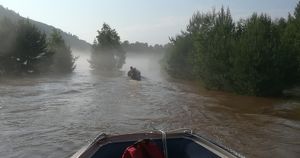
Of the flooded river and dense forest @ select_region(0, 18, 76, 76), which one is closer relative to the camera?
the flooded river

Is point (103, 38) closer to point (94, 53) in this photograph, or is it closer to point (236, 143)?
point (94, 53)

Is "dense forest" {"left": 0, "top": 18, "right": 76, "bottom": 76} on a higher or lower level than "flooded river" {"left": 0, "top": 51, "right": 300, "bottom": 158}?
higher

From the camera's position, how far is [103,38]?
57750 millimetres

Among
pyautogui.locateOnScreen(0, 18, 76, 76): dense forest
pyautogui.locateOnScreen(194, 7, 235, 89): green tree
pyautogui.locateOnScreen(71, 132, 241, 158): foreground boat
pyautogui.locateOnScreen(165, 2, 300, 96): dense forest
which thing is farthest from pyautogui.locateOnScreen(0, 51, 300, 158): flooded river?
pyautogui.locateOnScreen(0, 18, 76, 76): dense forest

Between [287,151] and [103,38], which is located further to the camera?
[103,38]

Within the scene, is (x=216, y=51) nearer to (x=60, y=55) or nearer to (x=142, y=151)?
(x=142, y=151)

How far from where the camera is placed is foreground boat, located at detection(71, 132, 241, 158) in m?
6.80

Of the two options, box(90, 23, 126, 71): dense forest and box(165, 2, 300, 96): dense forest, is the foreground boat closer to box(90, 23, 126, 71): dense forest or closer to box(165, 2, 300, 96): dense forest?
box(165, 2, 300, 96): dense forest

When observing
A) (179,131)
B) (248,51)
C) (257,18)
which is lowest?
(179,131)

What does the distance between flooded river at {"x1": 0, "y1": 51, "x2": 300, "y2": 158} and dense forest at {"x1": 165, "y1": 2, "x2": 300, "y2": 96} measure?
1465 mm

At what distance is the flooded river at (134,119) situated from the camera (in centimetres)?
1280

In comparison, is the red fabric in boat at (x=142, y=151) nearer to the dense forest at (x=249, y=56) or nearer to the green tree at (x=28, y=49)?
the dense forest at (x=249, y=56)

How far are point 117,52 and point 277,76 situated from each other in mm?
34491

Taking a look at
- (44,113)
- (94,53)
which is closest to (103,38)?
(94,53)
